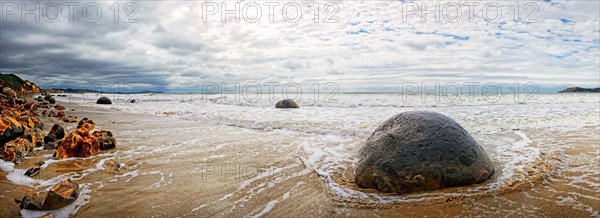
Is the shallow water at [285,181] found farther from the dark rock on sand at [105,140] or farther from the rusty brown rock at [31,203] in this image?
the dark rock on sand at [105,140]

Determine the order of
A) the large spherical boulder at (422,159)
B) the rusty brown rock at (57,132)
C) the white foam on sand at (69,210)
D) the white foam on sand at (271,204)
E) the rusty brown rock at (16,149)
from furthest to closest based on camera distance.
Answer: the rusty brown rock at (57,132) < the rusty brown rock at (16,149) < the large spherical boulder at (422,159) < the white foam on sand at (271,204) < the white foam on sand at (69,210)

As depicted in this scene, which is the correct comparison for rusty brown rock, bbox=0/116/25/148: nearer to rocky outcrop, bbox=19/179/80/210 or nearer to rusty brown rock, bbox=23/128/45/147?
rusty brown rock, bbox=23/128/45/147

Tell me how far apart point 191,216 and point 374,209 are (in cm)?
189

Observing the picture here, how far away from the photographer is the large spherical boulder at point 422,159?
3801mm

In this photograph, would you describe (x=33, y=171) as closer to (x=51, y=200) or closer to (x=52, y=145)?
(x=51, y=200)

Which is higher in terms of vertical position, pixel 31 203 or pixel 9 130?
pixel 9 130

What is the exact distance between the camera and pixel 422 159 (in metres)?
3.87

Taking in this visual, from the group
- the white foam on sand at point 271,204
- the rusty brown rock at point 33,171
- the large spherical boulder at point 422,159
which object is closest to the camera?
the white foam on sand at point 271,204

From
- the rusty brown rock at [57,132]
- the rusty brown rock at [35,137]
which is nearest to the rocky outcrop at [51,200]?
the rusty brown rock at [35,137]

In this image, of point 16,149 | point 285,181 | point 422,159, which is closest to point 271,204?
point 285,181

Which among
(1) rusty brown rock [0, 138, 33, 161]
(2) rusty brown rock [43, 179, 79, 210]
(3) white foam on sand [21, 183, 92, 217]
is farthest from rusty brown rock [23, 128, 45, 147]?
(2) rusty brown rock [43, 179, 79, 210]

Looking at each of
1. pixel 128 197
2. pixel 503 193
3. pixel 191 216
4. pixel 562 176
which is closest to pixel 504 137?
pixel 562 176

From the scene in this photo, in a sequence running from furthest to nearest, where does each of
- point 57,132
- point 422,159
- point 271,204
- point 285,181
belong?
point 57,132, point 285,181, point 422,159, point 271,204

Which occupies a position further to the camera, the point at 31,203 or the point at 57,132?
the point at 57,132
